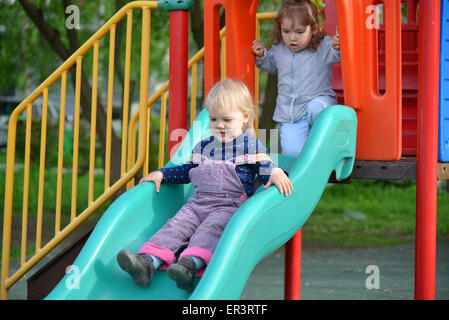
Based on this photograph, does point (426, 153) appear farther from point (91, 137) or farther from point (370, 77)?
point (91, 137)

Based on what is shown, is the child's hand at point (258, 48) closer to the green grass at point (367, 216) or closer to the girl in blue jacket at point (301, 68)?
the girl in blue jacket at point (301, 68)

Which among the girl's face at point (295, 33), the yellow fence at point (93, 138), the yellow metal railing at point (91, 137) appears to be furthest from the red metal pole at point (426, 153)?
the yellow metal railing at point (91, 137)

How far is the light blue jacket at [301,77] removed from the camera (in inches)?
158

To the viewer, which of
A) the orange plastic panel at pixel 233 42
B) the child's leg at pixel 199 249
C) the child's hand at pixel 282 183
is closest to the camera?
the child's leg at pixel 199 249

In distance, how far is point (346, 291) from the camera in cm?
624

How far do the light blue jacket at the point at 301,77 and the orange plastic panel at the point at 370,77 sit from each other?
0.77 feet

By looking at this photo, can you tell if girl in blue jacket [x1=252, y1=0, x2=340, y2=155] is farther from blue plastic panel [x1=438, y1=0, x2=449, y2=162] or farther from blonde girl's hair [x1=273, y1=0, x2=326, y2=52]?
blue plastic panel [x1=438, y1=0, x2=449, y2=162]

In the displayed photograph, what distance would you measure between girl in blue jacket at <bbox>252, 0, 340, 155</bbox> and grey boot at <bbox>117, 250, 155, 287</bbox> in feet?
3.84

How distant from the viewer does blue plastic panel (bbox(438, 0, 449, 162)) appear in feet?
12.4

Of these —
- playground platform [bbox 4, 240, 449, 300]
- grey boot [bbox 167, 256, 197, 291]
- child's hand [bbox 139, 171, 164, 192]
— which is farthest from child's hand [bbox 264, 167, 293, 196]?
playground platform [bbox 4, 240, 449, 300]

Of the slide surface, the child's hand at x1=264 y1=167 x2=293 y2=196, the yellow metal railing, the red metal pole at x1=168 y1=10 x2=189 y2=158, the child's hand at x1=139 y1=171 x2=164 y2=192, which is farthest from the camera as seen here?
the yellow metal railing

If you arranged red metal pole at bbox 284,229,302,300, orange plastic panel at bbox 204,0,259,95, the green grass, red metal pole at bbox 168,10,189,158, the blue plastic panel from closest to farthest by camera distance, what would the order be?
the blue plastic panel < red metal pole at bbox 168,10,189,158 < orange plastic panel at bbox 204,0,259,95 < red metal pole at bbox 284,229,302,300 < the green grass

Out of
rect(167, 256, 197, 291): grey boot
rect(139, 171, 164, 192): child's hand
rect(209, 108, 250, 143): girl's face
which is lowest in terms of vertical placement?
rect(167, 256, 197, 291): grey boot
